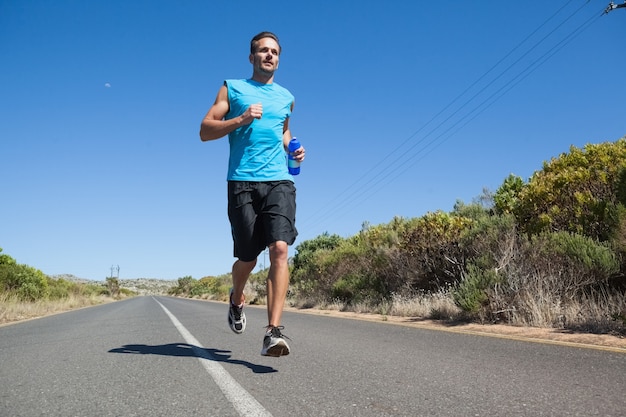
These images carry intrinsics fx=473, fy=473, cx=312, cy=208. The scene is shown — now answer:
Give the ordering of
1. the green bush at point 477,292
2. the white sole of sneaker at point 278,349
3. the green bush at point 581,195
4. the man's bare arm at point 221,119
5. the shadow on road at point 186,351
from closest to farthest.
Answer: the white sole of sneaker at point 278,349
the man's bare arm at point 221,119
the shadow on road at point 186,351
the green bush at point 477,292
the green bush at point 581,195

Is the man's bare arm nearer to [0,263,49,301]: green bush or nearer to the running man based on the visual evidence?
the running man

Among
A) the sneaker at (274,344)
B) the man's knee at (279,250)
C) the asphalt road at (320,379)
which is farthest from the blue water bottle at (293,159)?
the asphalt road at (320,379)

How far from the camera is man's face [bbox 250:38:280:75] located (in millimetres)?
4285

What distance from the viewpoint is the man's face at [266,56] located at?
4285 mm

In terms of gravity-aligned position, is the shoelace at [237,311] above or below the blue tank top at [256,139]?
below

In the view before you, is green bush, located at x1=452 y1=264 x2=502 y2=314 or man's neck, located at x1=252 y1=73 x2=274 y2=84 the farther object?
green bush, located at x1=452 y1=264 x2=502 y2=314

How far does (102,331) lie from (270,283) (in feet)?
17.9

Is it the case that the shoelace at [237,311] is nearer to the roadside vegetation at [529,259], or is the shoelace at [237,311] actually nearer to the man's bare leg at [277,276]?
the man's bare leg at [277,276]

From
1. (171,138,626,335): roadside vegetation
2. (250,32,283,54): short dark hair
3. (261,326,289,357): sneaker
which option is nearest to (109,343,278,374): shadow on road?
(261,326,289,357): sneaker

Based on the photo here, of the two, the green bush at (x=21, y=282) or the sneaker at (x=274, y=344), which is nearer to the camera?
the sneaker at (x=274, y=344)

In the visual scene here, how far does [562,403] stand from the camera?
2.80m

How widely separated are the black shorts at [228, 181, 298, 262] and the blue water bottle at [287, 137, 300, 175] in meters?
0.24

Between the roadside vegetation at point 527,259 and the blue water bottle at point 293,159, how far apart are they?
4.54 meters

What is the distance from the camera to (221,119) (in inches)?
169
